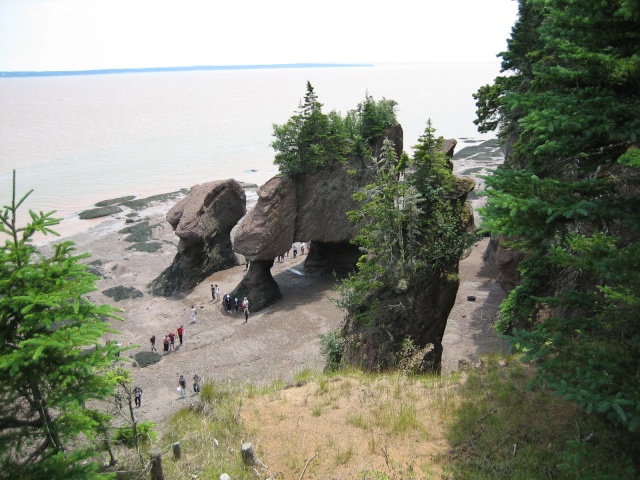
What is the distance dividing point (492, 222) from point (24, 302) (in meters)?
6.00

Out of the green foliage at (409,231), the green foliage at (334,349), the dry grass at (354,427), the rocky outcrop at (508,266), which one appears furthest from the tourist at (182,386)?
the rocky outcrop at (508,266)

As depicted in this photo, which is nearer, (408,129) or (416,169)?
(416,169)

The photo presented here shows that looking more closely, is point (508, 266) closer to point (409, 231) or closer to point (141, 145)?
point (409, 231)

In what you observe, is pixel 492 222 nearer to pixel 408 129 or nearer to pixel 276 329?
pixel 276 329

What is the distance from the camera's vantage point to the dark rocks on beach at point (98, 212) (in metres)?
47.1

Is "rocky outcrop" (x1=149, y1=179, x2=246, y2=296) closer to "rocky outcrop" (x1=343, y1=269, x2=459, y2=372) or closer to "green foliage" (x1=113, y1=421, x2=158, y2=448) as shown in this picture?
"rocky outcrop" (x1=343, y1=269, x2=459, y2=372)

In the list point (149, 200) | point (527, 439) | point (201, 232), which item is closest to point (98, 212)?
point (149, 200)

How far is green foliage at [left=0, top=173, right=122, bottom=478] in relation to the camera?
20.0 feet

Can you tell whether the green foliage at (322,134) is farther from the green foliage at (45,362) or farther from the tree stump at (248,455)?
the green foliage at (45,362)

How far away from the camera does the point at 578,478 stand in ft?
19.7

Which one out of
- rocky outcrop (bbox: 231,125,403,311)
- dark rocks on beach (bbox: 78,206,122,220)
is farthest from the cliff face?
dark rocks on beach (bbox: 78,206,122,220)

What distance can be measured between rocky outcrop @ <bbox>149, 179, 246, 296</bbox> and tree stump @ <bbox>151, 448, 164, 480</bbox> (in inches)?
918

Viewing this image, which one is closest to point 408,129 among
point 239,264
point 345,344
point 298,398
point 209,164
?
point 209,164

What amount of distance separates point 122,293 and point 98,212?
20893mm
